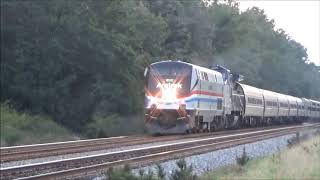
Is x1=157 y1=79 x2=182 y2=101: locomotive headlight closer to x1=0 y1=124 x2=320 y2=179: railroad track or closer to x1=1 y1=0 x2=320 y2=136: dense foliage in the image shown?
x1=1 y1=0 x2=320 y2=136: dense foliage

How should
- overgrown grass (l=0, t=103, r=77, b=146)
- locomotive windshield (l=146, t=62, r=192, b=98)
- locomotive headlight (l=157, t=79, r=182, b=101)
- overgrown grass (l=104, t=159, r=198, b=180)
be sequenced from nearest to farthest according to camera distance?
overgrown grass (l=104, t=159, r=198, b=180) → overgrown grass (l=0, t=103, r=77, b=146) → locomotive headlight (l=157, t=79, r=182, b=101) → locomotive windshield (l=146, t=62, r=192, b=98)

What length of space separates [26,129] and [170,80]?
697cm

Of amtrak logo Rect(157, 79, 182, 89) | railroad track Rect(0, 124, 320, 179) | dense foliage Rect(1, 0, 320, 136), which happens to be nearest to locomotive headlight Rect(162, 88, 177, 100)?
amtrak logo Rect(157, 79, 182, 89)

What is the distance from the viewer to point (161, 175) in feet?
44.7

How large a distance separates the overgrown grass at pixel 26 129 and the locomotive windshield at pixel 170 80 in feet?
14.2

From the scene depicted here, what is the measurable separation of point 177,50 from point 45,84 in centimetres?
1795

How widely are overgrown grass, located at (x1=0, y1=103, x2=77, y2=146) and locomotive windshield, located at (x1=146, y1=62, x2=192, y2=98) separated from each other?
14.2 feet

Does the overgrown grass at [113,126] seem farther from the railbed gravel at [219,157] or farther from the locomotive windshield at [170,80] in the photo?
the railbed gravel at [219,157]

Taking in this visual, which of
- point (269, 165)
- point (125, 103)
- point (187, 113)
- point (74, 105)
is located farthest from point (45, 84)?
point (269, 165)

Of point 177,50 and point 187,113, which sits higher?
point 177,50

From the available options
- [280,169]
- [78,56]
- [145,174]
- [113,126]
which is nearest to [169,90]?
[113,126]

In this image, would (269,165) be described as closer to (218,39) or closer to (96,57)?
(96,57)

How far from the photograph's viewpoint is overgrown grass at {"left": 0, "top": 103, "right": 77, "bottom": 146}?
78.3 feet

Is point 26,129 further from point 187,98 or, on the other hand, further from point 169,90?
point 187,98
